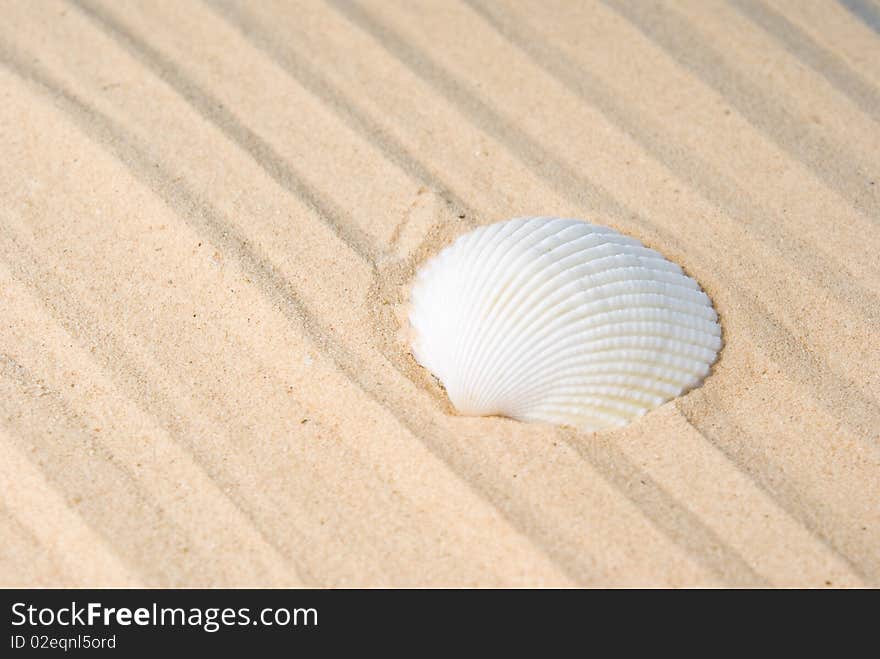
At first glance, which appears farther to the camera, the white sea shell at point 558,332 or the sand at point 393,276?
the white sea shell at point 558,332

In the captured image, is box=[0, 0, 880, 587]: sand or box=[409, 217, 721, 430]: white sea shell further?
box=[409, 217, 721, 430]: white sea shell
